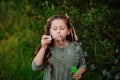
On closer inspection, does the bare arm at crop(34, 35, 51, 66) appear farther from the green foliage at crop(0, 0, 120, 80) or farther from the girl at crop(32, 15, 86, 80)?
the green foliage at crop(0, 0, 120, 80)

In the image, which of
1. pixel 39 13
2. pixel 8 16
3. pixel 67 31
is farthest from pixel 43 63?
pixel 8 16

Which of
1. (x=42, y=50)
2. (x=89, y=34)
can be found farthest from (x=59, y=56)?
(x=89, y=34)

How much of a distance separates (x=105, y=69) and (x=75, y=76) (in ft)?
4.41

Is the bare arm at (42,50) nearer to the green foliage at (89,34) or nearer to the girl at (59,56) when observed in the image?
the girl at (59,56)

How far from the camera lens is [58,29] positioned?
14.8 ft

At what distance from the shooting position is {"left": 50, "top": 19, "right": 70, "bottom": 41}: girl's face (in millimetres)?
4484

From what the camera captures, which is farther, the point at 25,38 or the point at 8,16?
the point at 8,16

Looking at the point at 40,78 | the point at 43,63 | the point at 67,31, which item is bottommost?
the point at 40,78

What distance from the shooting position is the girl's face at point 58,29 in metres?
4.48

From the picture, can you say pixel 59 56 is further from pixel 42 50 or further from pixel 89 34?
pixel 89 34

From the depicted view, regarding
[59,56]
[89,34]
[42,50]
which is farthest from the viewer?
[89,34]

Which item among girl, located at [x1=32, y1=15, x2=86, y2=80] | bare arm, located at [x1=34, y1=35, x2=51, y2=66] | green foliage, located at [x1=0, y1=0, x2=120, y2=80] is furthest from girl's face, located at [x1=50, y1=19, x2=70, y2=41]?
green foliage, located at [x1=0, y1=0, x2=120, y2=80]

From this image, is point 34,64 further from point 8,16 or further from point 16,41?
point 8,16

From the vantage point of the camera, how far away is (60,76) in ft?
15.0
